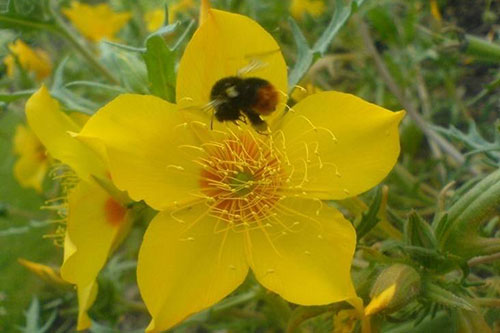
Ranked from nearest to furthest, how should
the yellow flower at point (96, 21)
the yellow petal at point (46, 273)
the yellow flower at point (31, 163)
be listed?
the yellow petal at point (46, 273)
the yellow flower at point (31, 163)
the yellow flower at point (96, 21)

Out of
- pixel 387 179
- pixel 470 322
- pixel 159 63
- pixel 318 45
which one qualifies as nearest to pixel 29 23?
pixel 159 63

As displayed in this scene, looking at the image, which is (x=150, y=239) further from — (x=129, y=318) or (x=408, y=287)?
(x=129, y=318)

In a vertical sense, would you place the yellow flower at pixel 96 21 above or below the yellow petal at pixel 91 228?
below

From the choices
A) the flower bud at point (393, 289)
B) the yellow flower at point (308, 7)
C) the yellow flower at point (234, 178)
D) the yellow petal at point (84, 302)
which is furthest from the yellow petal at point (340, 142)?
the yellow flower at point (308, 7)

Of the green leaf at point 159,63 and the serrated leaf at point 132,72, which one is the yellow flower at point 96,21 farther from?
the green leaf at point 159,63

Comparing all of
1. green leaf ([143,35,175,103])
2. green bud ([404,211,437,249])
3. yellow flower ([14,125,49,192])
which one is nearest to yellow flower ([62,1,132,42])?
yellow flower ([14,125,49,192])

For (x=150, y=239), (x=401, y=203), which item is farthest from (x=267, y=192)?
(x=401, y=203)
